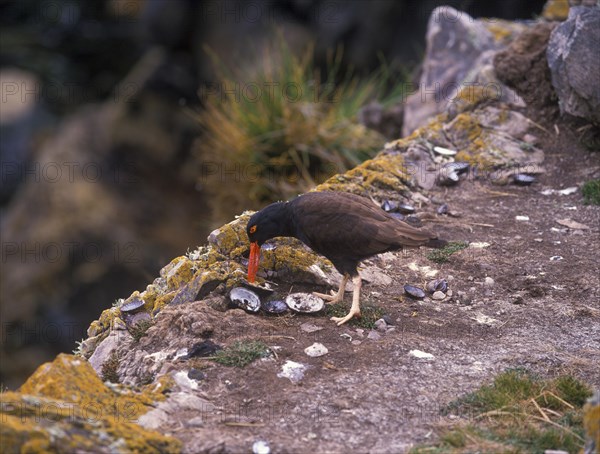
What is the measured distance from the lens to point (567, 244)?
542cm

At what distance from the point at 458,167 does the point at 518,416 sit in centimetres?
311

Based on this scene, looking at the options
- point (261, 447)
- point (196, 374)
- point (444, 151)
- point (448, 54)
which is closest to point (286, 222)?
point (196, 374)

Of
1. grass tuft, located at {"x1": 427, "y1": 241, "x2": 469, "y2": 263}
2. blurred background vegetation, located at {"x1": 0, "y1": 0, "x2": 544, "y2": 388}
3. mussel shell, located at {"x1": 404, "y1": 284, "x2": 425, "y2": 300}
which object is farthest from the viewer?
blurred background vegetation, located at {"x1": 0, "y1": 0, "x2": 544, "y2": 388}

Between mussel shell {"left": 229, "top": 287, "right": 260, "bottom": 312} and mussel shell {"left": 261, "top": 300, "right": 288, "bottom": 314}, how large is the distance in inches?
1.8

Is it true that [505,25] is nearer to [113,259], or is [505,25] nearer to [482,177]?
[482,177]

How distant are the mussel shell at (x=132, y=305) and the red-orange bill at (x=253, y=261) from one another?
0.64 metres

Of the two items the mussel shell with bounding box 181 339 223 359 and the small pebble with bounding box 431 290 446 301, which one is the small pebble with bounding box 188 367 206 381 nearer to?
the mussel shell with bounding box 181 339 223 359

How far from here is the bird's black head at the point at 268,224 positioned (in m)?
4.69

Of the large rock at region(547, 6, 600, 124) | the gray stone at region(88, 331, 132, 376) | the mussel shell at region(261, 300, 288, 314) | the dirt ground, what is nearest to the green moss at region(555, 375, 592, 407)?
the dirt ground

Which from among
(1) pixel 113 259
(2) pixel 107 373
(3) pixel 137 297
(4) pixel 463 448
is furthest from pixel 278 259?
(1) pixel 113 259

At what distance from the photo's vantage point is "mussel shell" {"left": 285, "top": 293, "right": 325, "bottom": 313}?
14.8 ft

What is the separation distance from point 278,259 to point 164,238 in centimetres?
744

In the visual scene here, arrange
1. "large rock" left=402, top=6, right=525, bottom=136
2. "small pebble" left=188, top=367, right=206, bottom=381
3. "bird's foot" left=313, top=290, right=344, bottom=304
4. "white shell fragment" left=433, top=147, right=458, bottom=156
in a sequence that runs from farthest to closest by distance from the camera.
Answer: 1. "large rock" left=402, top=6, right=525, bottom=136
2. "white shell fragment" left=433, top=147, right=458, bottom=156
3. "bird's foot" left=313, top=290, right=344, bottom=304
4. "small pebble" left=188, top=367, right=206, bottom=381

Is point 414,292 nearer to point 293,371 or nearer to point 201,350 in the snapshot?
point 293,371
